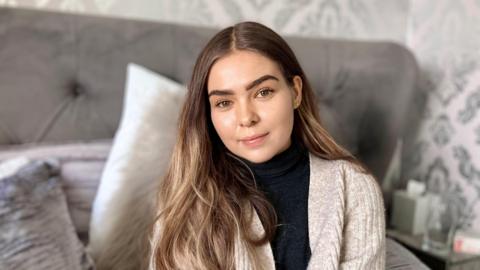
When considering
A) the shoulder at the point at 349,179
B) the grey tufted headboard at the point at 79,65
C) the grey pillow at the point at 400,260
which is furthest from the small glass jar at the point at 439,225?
the shoulder at the point at 349,179

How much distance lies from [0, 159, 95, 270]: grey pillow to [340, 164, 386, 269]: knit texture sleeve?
557 millimetres

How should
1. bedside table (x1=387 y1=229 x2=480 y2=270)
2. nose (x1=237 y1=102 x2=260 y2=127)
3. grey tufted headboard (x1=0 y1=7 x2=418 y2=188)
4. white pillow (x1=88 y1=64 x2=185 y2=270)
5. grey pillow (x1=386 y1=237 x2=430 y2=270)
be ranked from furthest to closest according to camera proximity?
bedside table (x1=387 y1=229 x2=480 y2=270), grey tufted headboard (x1=0 y1=7 x2=418 y2=188), white pillow (x1=88 y1=64 x2=185 y2=270), grey pillow (x1=386 y1=237 x2=430 y2=270), nose (x1=237 y1=102 x2=260 y2=127)

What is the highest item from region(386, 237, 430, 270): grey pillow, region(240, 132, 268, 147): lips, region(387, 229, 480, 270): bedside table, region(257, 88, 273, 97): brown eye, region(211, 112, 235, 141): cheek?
region(257, 88, 273, 97): brown eye

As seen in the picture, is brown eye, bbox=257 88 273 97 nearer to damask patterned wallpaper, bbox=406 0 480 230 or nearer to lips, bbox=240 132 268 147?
lips, bbox=240 132 268 147

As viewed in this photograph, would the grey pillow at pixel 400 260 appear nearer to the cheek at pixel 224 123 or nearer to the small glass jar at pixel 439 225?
the cheek at pixel 224 123

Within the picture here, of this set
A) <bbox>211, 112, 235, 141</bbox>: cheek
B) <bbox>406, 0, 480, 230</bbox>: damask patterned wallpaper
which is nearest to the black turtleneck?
<bbox>211, 112, 235, 141</bbox>: cheek

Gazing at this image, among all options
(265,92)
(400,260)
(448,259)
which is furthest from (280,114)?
(448,259)

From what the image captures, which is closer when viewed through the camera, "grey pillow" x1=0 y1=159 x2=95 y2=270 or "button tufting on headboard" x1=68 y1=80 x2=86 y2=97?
"grey pillow" x1=0 y1=159 x2=95 y2=270

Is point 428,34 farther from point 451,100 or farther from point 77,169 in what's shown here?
point 77,169

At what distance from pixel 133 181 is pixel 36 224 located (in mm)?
254

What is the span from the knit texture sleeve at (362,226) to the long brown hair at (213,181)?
8 cm

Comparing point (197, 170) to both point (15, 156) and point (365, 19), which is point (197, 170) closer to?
point (15, 156)

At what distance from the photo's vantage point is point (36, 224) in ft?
3.28

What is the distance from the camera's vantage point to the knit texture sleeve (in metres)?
0.92
